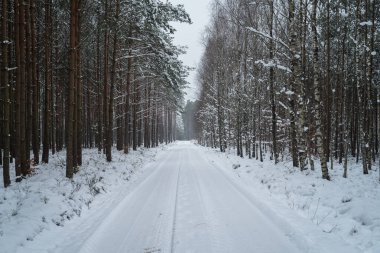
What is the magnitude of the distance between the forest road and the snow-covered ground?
2cm

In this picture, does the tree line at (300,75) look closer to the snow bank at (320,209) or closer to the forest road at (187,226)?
the snow bank at (320,209)

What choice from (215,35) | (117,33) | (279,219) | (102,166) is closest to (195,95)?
(215,35)

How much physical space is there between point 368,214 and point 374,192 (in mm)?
5253

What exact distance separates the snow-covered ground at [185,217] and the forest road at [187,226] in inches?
0.8

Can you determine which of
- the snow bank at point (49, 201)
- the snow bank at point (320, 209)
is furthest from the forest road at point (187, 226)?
the snow bank at point (49, 201)

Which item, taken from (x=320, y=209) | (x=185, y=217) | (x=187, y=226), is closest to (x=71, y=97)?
(x=185, y=217)

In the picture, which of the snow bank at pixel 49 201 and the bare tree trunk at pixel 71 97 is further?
the bare tree trunk at pixel 71 97

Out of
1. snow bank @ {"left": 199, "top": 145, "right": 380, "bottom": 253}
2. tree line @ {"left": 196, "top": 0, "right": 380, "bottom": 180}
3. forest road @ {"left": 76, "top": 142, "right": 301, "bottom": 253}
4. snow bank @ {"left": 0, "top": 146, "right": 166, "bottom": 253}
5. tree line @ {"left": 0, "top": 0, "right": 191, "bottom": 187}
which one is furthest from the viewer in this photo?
tree line @ {"left": 196, "top": 0, "right": 380, "bottom": 180}

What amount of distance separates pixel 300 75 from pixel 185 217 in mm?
7604

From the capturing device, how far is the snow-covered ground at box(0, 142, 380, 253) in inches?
234

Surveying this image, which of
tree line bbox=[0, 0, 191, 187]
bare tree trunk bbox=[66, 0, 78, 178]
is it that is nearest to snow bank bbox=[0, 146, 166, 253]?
bare tree trunk bbox=[66, 0, 78, 178]

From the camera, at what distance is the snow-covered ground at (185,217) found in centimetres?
595

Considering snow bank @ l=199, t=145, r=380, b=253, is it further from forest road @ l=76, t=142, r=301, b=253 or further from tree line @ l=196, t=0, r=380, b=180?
tree line @ l=196, t=0, r=380, b=180

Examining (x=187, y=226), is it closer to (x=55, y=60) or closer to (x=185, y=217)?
(x=185, y=217)
